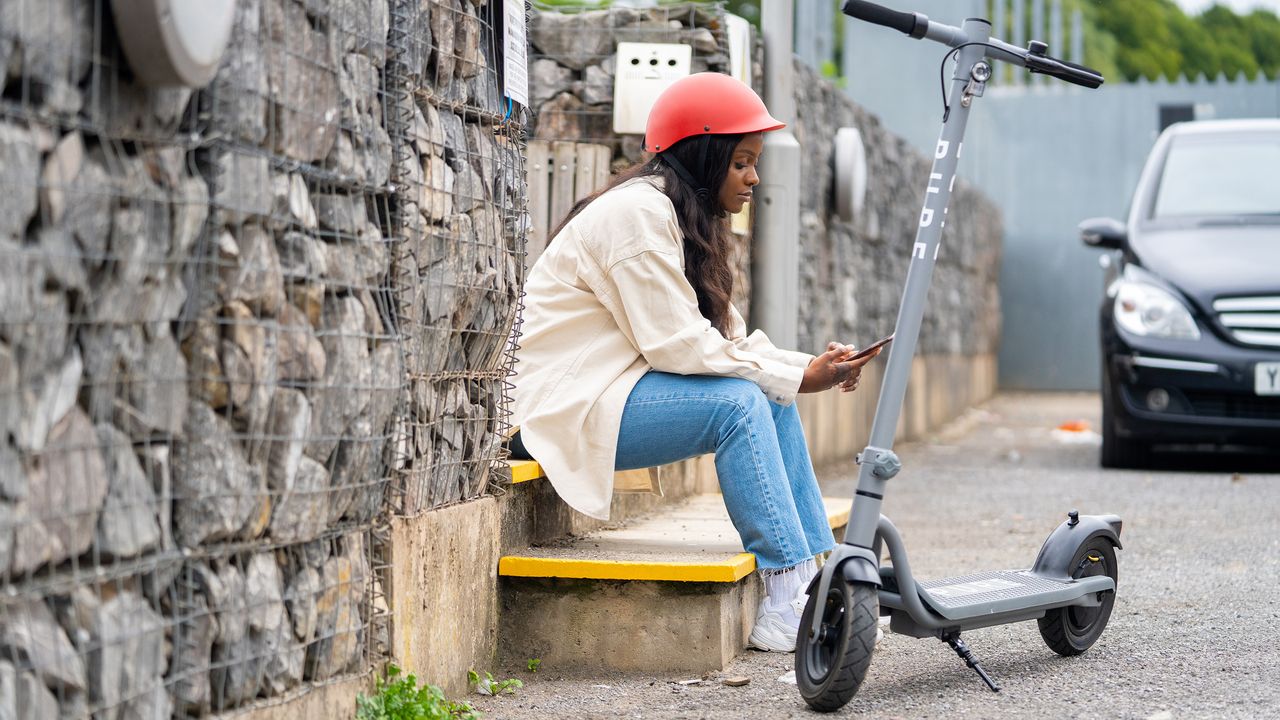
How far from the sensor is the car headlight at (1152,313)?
290 inches

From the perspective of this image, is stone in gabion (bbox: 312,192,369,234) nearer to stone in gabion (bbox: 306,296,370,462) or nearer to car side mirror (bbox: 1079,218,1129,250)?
stone in gabion (bbox: 306,296,370,462)

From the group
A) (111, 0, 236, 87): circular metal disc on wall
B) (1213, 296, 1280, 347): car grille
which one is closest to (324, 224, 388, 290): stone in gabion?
(111, 0, 236, 87): circular metal disc on wall

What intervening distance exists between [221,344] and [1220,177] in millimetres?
6982

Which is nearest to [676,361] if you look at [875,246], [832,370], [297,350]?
[832,370]

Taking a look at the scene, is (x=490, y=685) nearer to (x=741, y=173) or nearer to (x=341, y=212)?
(x=341, y=212)

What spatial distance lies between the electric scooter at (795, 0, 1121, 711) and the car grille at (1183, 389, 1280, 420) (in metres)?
4.16

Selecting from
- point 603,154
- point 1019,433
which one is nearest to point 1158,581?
point 603,154

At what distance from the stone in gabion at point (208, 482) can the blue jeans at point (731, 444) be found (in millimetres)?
1422

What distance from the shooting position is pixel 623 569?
3.52 meters

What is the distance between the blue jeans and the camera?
11.7 feet

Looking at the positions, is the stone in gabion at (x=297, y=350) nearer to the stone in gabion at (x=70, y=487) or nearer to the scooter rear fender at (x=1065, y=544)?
the stone in gabion at (x=70, y=487)

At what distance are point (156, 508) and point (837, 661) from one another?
1.42 meters

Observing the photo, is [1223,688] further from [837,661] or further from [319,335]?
[319,335]

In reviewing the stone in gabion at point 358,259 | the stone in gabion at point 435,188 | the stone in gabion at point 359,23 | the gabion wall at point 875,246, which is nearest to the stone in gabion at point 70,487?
the stone in gabion at point 358,259
